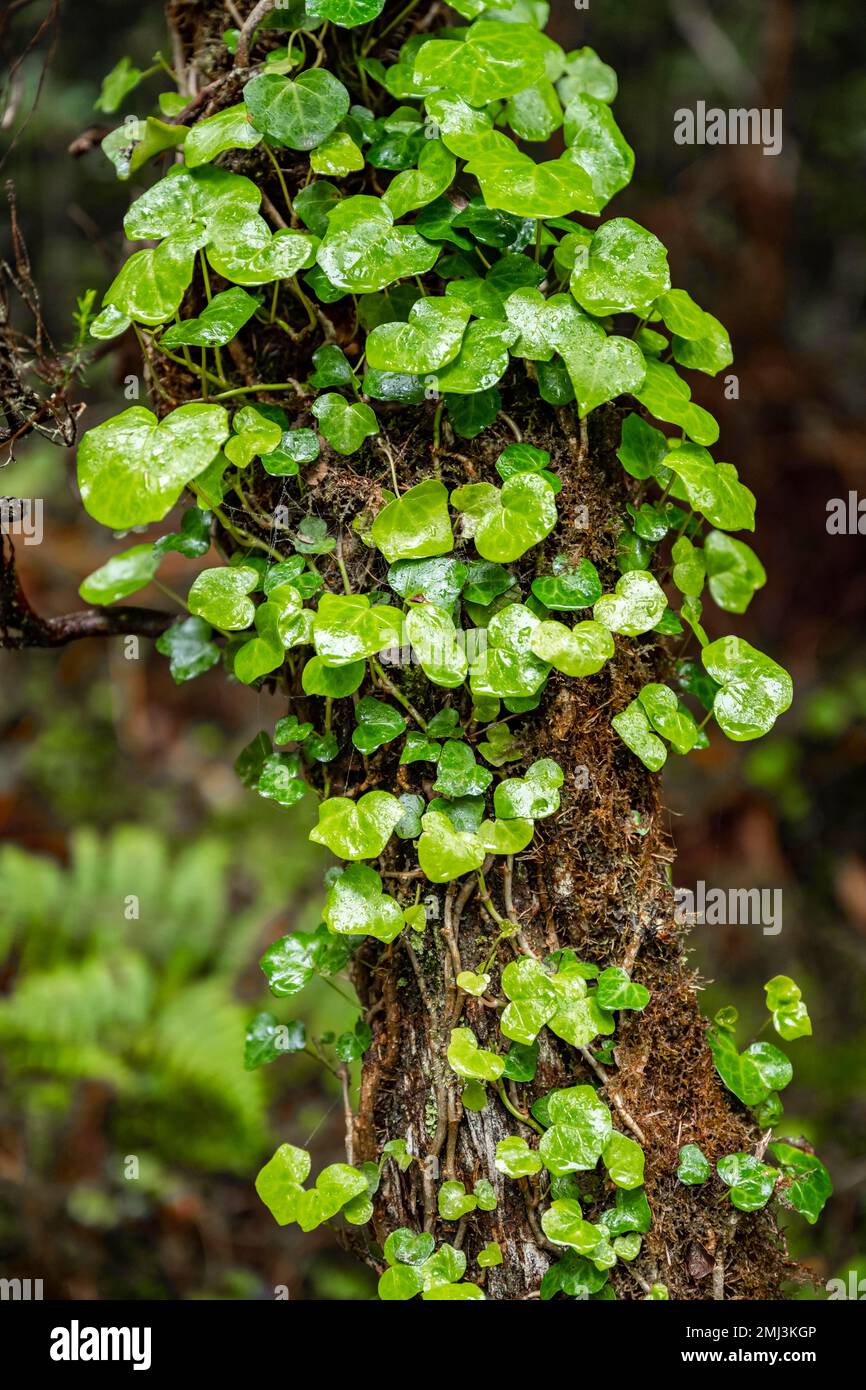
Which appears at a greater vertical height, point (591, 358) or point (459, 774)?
point (591, 358)

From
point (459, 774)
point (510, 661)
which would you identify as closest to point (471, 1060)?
point (459, 774)

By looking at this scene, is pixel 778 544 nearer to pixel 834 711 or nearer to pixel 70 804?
pixel 834 711

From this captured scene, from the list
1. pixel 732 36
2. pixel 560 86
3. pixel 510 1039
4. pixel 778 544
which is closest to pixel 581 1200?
pixel 510 1039

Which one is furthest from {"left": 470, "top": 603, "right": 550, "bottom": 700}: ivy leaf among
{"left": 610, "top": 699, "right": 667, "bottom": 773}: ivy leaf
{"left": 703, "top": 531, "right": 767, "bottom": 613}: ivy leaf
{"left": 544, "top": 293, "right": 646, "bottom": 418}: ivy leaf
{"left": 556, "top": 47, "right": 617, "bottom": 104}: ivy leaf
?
{"left": 556, "top": 47, "right": 617, "bottom": 104}: ivy leaf

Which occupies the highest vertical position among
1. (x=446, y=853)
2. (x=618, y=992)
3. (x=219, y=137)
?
(x=219, y=137)

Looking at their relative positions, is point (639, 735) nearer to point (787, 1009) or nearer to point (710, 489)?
point (710, 489)

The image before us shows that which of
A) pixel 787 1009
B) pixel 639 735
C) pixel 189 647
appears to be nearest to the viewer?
pixel 639 735
